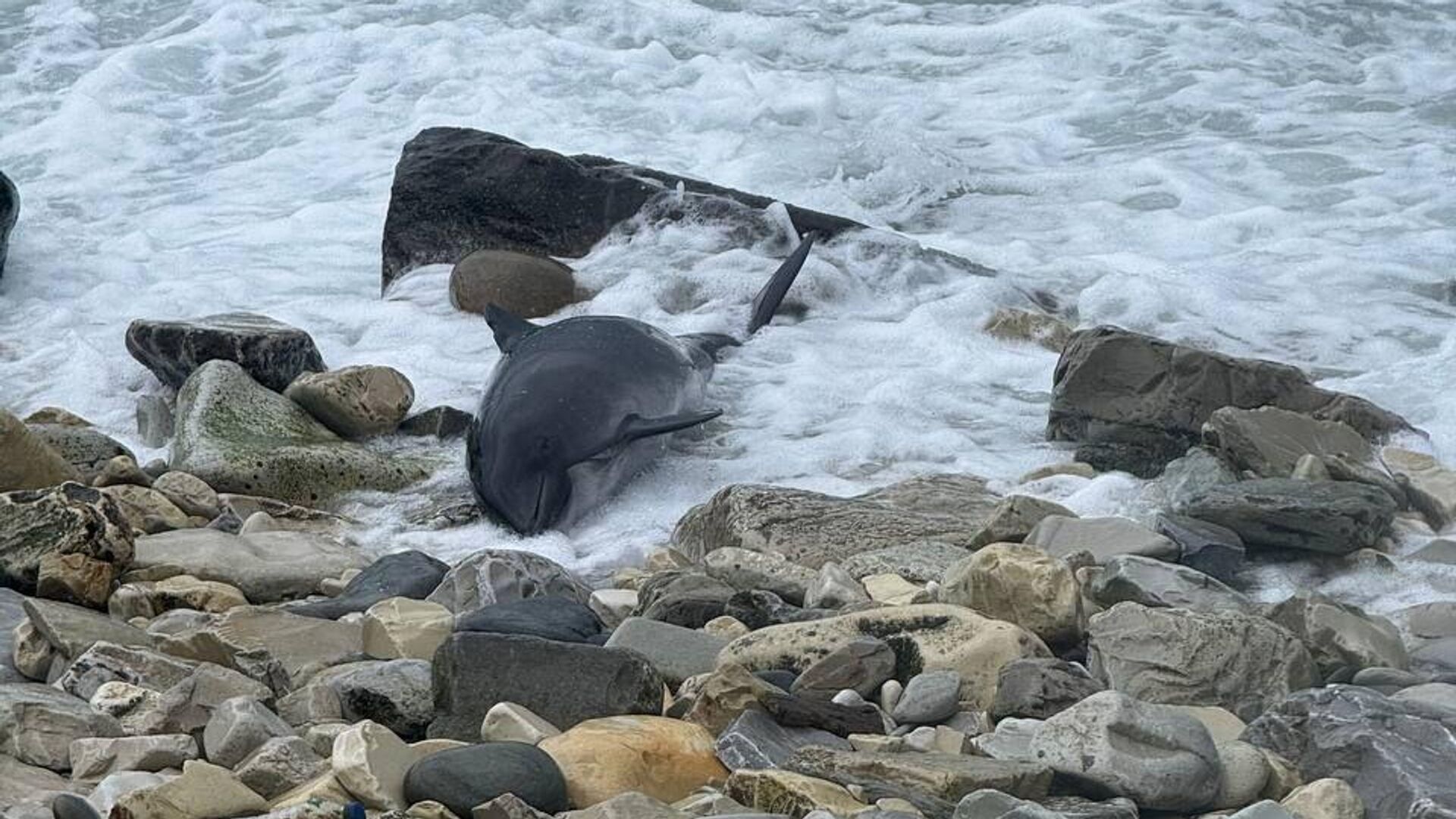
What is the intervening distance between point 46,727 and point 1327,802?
7.15 feet

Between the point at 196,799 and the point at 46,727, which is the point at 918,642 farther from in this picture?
the point at 46,727

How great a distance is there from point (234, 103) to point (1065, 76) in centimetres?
495

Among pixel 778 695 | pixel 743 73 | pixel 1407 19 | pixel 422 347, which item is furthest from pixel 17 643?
pixel 1407 19

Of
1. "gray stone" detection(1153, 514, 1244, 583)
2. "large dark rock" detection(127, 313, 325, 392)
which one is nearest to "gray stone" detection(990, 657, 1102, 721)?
"gray stone" detection(1153, 514, 1244, 583)

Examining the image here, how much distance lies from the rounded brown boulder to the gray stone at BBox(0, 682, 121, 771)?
4.47 meters

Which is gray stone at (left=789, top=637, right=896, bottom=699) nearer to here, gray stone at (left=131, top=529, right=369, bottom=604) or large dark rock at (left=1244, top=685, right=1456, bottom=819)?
large dark rock at (left=1244, top=685, right=1456, bottom=819)

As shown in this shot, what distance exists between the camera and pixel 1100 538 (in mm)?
4957

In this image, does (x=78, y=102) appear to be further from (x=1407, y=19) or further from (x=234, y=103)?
(x=1407, y=19)

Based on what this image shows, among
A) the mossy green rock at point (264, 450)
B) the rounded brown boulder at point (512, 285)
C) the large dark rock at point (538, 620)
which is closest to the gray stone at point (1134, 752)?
the large dark rock at point (538, 620)

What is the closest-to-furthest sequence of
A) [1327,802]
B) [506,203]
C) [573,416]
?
[1327,802] < [573,416] < [506,203]

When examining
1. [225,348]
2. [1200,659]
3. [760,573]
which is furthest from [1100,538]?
[225,348]

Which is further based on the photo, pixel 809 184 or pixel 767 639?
pixel 809 184

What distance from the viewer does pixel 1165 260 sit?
8.43 meters

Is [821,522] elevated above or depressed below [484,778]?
below
